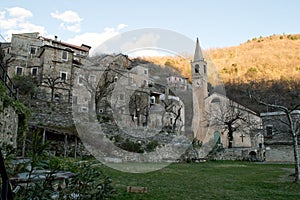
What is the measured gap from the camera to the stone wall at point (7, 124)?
5498 mm

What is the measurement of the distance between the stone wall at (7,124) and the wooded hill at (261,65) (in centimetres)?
2385

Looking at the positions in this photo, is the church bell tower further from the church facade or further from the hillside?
the hillside

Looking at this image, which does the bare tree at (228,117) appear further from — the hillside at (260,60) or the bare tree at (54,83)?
the bare tree at (54,83)

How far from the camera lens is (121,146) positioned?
15.0 metres

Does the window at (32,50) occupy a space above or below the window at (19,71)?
above

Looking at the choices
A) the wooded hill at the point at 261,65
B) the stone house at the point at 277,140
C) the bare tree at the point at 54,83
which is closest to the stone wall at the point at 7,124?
the bare tree at the point at 54,83

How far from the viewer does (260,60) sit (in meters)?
55.3

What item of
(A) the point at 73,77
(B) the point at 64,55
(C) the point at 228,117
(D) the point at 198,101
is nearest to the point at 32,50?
(B) the point at 64,55

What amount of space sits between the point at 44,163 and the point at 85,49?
104 feet

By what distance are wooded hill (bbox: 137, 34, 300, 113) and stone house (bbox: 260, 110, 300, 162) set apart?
5.34 metres

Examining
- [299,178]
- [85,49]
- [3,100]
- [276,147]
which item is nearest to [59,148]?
[3,100]

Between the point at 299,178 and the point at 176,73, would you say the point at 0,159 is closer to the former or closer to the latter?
the point at 299,178

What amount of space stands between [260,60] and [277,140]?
3978cm

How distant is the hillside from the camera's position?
1708 inches
